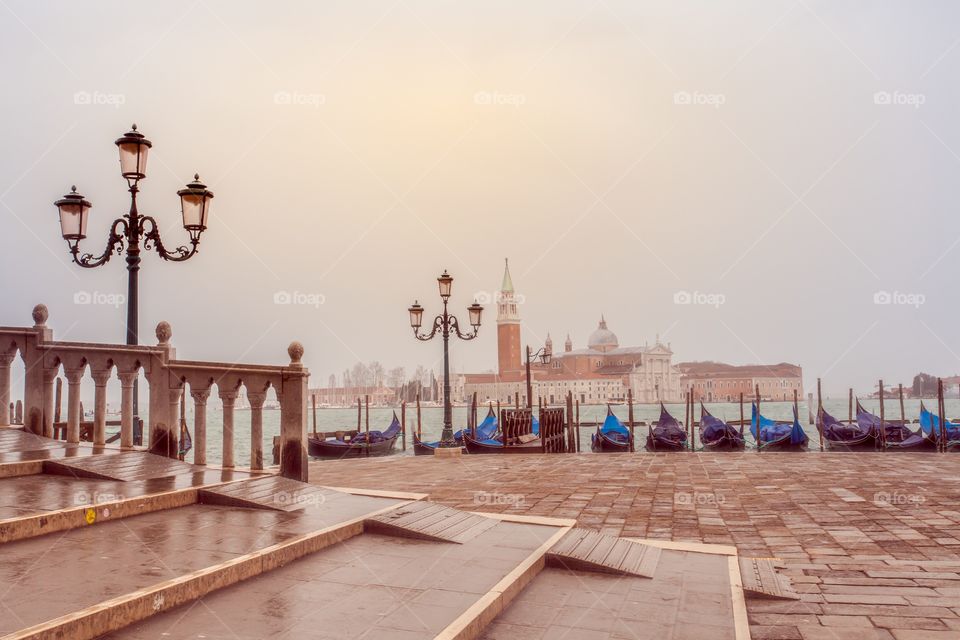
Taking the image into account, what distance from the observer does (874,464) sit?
12992 millimetres

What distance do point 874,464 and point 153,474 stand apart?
12.7 meters

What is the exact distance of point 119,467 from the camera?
5957 millimetres

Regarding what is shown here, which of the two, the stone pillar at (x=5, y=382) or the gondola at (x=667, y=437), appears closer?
the stone pillar at (x=5, y=382)

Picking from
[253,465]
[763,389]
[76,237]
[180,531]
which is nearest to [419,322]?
[76,237]

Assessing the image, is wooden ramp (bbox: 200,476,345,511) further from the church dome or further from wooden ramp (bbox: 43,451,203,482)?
the church dome

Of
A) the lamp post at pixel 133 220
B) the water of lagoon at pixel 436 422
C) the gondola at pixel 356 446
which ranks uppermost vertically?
the lamp post at pixel 133 220

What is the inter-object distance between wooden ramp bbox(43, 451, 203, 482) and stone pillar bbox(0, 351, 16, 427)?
83.3 inches

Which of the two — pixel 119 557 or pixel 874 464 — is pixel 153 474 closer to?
pixel 119 557

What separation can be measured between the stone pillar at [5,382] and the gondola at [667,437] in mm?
28529

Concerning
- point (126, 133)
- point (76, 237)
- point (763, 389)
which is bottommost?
point (763, 389)

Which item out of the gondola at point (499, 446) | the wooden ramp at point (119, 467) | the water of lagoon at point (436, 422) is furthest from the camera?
the water of lagoon at point (436, 422)

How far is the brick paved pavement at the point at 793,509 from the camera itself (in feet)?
13.9

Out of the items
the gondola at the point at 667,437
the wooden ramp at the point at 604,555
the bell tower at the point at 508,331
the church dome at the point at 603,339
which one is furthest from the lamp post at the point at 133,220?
the church dome at the point at 603,339

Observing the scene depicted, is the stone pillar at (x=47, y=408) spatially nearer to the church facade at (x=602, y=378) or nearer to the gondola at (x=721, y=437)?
the gondola at (x=721, y=437)
